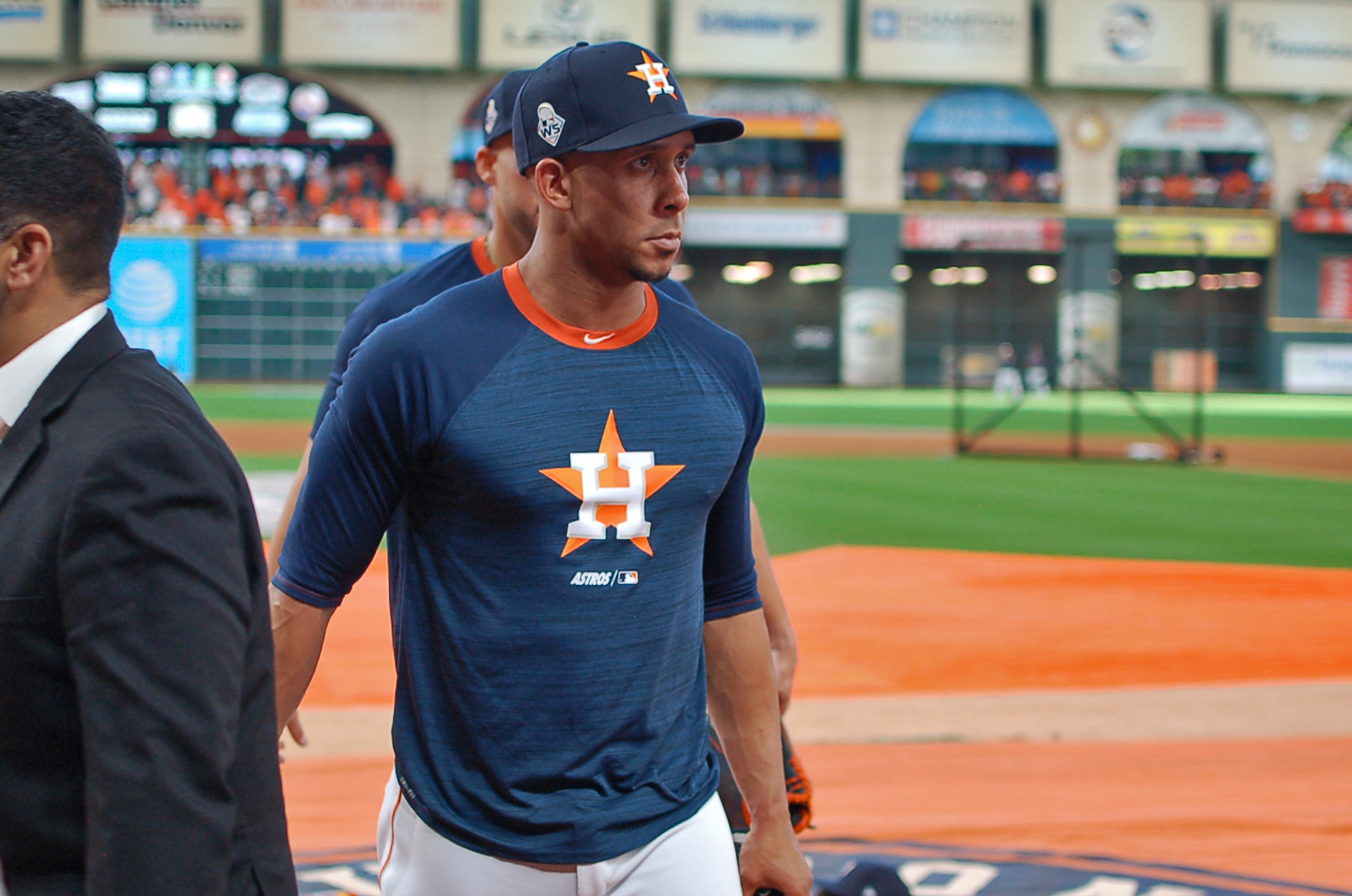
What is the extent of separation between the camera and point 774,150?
4731 cm

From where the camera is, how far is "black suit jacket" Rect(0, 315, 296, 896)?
4.59 feet

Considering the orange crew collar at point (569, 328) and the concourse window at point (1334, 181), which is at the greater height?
the concourse window at point (1334, 181)

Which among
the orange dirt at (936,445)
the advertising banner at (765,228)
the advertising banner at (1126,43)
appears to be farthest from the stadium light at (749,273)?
the orange dirt at (936,445)

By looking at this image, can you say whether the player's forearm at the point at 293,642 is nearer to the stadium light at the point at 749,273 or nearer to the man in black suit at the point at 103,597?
the man in black suit at the point at 103,597

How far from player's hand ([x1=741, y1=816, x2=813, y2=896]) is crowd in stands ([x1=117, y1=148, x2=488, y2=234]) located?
119 ft

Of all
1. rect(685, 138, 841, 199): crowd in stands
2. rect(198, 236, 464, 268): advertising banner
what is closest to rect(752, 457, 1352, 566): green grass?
rect(198, 236, 464, 268): advertising banner

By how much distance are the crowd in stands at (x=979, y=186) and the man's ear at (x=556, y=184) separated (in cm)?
4527

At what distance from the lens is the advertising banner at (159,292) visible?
36625mm

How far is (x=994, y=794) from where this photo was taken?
5262mm

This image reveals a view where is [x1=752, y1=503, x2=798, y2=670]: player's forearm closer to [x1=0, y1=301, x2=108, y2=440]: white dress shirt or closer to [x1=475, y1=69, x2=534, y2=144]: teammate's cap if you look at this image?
[x1=475, y1=69, x2=534, y2=144]: teammate's cap

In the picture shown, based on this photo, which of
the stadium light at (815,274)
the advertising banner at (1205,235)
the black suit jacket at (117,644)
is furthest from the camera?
the stadium light at (815,274)

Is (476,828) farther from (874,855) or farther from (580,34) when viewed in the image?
(580,34)

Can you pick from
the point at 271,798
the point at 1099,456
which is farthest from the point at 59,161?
the point at 1099,456

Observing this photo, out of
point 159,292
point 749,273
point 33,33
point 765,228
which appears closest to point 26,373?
point 159,292
